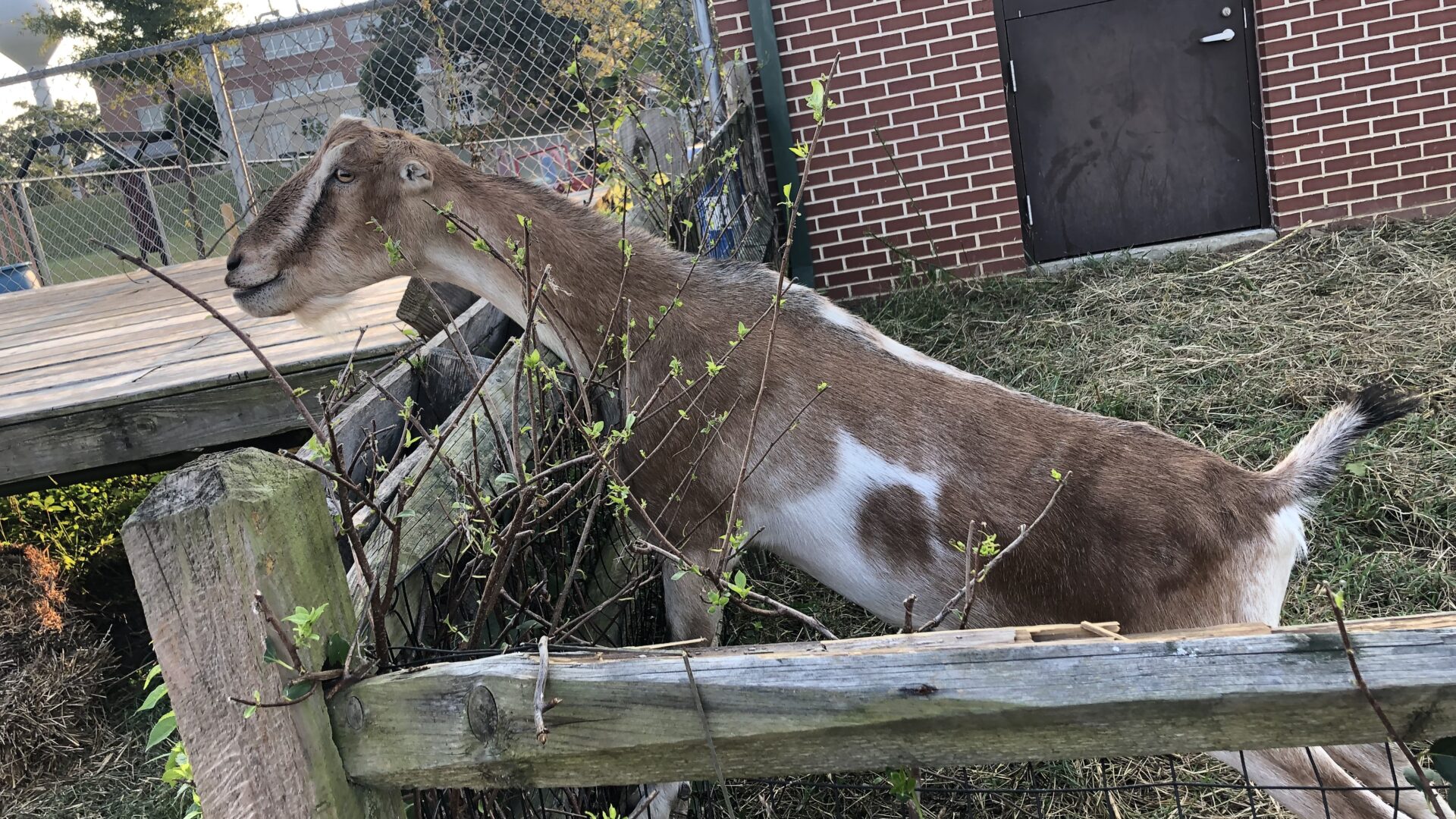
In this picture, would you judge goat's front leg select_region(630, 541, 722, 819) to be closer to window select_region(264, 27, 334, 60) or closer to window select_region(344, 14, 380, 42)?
window select_region(264, 27, 334, 60)

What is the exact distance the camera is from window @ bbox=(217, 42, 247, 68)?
7.99 m

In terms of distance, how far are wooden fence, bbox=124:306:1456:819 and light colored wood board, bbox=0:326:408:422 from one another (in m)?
2.58

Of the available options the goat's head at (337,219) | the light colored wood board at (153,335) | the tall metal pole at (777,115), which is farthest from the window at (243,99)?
the goat's head at (337,219)

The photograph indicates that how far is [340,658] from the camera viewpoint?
1315 mm

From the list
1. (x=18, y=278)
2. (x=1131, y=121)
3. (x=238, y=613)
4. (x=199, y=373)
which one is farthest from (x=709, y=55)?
(x=18, y=278)

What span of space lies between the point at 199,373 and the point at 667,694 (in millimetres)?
3350

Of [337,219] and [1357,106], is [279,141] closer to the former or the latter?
[337,219]

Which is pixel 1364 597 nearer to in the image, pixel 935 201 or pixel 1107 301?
pixel 1107 301

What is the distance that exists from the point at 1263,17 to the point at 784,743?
22.6 ft

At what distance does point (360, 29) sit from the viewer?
820 centimetres

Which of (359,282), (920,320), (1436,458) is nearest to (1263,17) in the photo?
(920,320)

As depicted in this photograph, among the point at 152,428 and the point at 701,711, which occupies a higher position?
the point at 152,428

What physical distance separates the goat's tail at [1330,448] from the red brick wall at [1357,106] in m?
5.06

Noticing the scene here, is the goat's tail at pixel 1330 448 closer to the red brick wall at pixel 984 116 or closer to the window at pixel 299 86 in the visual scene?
the red brick wall at pixel 984 116
